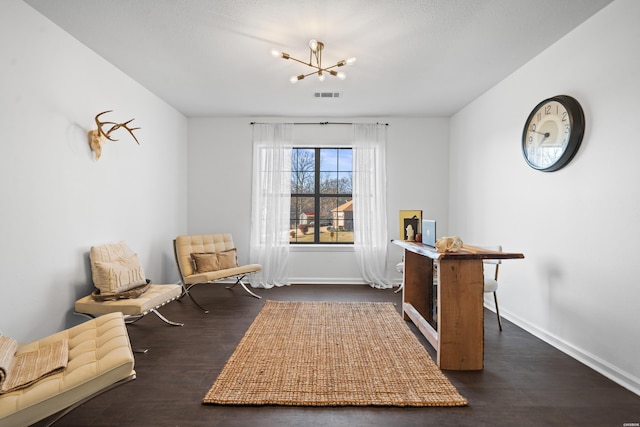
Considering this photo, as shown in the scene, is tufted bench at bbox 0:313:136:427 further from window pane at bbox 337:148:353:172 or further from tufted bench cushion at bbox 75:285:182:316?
window pane at bbox 337:148:353:172

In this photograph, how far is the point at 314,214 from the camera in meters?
5.59

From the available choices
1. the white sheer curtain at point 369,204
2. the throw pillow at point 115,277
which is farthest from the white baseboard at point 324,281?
the throw pillow at point 115,277

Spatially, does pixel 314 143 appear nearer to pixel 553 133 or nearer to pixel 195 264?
pixel 195 264

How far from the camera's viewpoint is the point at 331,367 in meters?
2.49

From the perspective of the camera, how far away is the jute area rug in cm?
210

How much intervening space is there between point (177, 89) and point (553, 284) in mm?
4592

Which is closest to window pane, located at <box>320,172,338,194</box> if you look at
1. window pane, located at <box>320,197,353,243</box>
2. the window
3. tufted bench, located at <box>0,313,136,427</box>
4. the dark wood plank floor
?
the window

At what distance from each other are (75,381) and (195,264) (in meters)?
2.77

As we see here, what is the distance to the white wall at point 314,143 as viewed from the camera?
5355 millimetres

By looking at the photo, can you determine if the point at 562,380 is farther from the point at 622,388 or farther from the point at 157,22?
the point at 157,22

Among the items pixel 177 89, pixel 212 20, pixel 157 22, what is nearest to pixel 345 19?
pixel 212 20

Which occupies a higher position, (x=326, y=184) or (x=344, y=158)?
(x=344, y=158)

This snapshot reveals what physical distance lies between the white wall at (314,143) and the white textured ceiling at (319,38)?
1015 mm

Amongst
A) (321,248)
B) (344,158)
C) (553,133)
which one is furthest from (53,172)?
(553,133)
